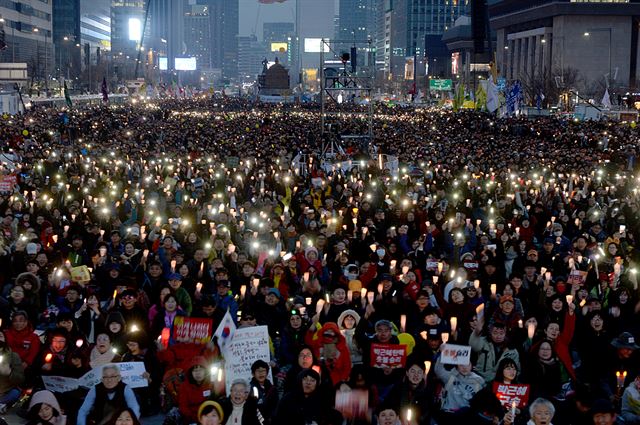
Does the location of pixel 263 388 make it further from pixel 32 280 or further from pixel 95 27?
pixel 95 27

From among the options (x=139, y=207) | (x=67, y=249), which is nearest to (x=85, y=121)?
(x=139, y=207)

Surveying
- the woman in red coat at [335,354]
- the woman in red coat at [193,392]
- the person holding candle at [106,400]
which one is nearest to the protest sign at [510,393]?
the woman in red coat at [335,354]

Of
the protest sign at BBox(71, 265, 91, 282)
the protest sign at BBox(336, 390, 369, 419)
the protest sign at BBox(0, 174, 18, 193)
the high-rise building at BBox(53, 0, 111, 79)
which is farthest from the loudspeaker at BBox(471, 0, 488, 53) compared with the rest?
the high-rise building at BBox(53, 0, 111, 79)

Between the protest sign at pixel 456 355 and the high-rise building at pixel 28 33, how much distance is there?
9224 cm

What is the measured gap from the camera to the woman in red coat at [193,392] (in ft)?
28.0

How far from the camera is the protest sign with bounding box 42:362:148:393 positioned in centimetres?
870

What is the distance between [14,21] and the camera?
104062 millimetres

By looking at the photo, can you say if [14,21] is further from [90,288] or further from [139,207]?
[90,288]

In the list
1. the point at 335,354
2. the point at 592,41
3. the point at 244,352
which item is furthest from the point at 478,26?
the point at 244,352

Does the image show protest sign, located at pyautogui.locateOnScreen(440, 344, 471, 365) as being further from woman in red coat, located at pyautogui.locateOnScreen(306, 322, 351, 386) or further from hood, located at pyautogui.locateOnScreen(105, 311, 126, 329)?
hood, located at pyautogui.locateOnScreen(105, 311, 126, 329)

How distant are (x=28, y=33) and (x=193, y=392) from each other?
354 feet

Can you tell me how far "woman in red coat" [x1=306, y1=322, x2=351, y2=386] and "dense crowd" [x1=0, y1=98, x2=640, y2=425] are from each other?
22mm

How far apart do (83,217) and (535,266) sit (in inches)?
332

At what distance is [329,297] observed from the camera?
11469mm
